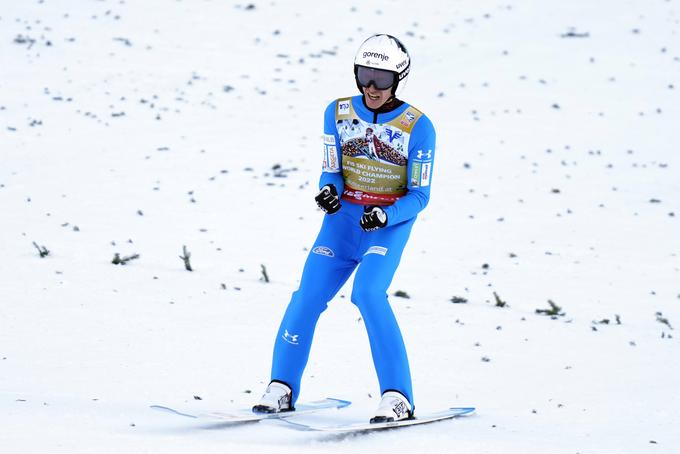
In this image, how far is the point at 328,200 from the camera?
583 cm

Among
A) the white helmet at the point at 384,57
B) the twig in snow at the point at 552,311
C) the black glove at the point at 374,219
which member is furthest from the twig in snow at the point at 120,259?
the black glove at the point at 374,219

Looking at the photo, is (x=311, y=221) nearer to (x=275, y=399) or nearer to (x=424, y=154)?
(x=424, y=154)

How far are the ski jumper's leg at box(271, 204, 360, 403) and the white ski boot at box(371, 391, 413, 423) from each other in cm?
62

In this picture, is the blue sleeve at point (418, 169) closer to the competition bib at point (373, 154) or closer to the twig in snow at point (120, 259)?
the competition bib at point (373, 154)

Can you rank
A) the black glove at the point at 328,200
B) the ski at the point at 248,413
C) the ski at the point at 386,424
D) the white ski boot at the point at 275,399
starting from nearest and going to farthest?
the ski at the point at 386,424 → the ski at the point at 248,413 → the white ski boot at the point at 275,399 → the black glove at the point at 328,200

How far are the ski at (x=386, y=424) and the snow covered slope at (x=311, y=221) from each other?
0.24 ft

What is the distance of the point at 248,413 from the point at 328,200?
1.30 metres

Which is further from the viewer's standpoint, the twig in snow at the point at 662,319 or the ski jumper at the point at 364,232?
the twig in snow at the point at 662,319

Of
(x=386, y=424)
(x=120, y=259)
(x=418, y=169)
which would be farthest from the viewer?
(x=120, y=259)

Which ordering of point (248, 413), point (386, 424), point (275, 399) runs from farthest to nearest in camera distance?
1. point (275, 399)
2. point (248, 413)
3. point (386, 424)

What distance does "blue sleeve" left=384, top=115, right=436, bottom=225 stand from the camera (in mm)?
5852

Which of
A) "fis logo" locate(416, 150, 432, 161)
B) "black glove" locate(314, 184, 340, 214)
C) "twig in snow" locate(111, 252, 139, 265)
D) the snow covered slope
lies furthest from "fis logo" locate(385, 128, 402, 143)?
"twig in snow" locate(111, 252, 139, 265)

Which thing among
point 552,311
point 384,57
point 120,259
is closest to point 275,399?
point 384,57

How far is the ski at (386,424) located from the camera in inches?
203
